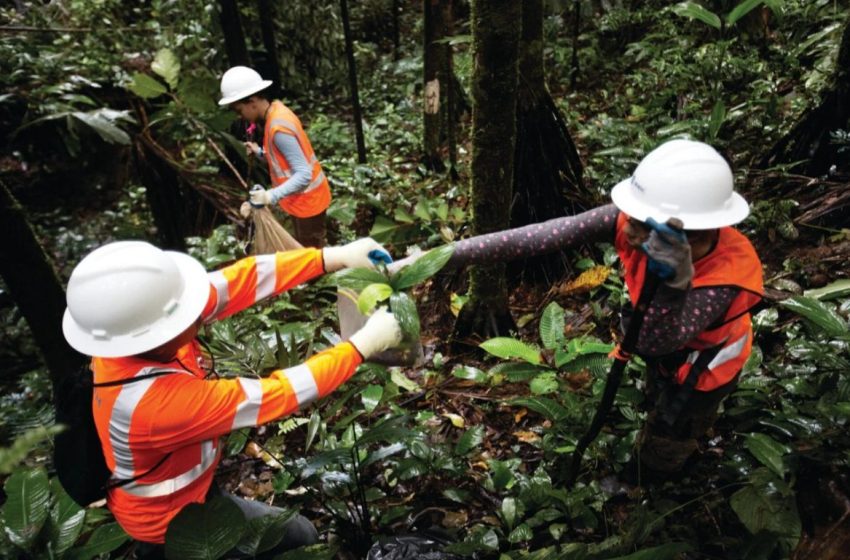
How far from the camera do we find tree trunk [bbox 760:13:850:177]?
3.67 metres

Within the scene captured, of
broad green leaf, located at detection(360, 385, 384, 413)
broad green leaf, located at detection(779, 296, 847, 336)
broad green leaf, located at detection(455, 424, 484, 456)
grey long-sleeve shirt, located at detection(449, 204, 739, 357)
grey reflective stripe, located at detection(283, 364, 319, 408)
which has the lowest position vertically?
broad green leaf, located at detection(455, 424, 484, 456)

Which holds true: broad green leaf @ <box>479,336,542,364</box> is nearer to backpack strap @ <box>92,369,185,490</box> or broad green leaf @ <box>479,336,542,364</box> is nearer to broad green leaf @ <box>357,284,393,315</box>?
broad green leaf @ <box>357,284,393,315</box>

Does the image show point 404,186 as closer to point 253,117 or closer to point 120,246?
point 253,117

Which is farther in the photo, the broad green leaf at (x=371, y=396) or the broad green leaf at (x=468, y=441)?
the broad green leaf at (x=468, y=441)

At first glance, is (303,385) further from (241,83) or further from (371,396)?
(241,83)

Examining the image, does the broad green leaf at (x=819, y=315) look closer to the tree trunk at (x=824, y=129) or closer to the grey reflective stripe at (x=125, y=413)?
the tree trunk at (x=824, y=129)

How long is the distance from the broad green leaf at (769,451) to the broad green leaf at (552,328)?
0.80 metres

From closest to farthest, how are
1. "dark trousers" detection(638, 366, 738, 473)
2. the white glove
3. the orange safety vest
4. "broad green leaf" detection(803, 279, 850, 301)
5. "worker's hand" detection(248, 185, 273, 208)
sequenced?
the orange safety vest < the white glove < "dark trousers" detection(638, 366, 738, 473) < "broad green leaf" detection(803, 279, 850, 301) < "worker's hand" detection(248, 185, 273, 208)

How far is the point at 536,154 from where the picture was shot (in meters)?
4.03

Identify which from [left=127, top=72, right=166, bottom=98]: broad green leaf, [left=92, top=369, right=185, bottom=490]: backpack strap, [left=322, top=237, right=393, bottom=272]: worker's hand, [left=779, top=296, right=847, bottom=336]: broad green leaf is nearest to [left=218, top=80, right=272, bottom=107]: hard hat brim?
[left=127, top=72, right=166, bottom=98]: broad green leaf

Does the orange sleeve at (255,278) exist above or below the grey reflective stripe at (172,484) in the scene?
above

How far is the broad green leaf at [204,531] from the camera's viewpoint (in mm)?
1581

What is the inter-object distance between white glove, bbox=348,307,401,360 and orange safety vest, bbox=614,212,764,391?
0.90 m

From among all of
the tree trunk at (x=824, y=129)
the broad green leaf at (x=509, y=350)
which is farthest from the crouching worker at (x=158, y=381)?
the tree trunk at (x=824, y=129)
